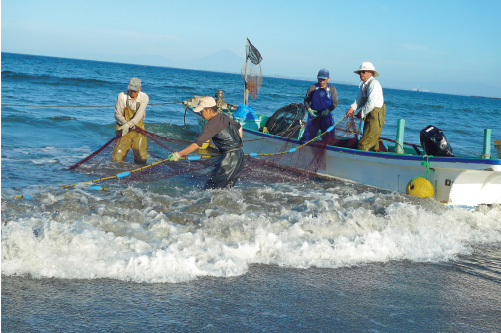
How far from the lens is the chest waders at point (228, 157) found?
7.57 m

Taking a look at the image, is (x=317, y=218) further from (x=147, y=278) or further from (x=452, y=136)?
(x=452, y=136)

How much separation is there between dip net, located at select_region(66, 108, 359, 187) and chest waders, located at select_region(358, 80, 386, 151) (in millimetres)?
620

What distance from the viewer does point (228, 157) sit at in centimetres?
771

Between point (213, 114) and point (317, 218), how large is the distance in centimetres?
218

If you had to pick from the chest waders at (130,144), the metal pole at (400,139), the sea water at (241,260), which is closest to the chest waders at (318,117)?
the metal pole at (400,139)

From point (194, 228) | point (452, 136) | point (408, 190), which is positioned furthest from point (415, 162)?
point (452, 136)

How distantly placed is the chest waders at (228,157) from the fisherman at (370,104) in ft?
9.39

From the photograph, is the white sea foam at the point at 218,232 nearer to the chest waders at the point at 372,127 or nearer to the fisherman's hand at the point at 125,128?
the chest waders at the point at 372,127

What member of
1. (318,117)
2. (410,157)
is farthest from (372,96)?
(318,117)

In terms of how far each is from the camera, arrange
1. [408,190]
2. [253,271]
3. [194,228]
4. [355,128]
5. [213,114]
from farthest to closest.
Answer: [355,128]
[408,190]
[213,114]
[194,228]
[253,271]

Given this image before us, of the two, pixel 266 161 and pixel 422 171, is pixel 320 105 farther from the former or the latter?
pixel 422 171

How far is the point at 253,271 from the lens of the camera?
5395mm

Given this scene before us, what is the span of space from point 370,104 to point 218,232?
4.50 meters

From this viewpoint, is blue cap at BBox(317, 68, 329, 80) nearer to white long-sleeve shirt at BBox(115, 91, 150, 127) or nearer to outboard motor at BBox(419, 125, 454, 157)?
outboard motor at BBox(419, 125, 454, 157)
